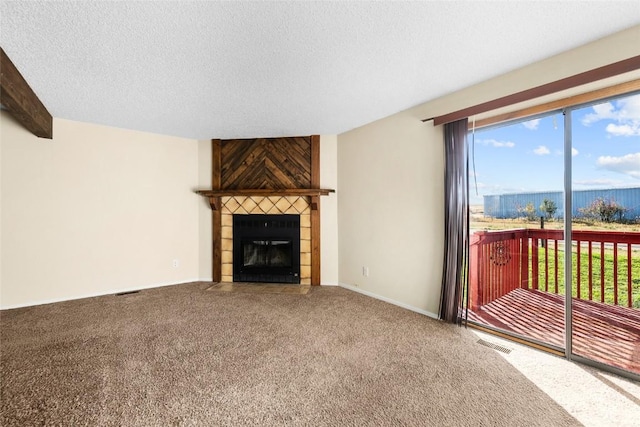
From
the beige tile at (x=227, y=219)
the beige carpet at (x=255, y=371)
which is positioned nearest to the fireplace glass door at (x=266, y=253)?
the beige tile at (x=227, y=219)

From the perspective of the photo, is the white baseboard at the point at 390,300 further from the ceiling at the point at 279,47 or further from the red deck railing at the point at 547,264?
the ceiling at the point at 279,47

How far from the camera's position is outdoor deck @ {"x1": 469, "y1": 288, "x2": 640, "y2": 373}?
201 cm

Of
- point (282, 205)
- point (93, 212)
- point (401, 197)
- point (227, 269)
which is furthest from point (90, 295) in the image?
point (401, 197)

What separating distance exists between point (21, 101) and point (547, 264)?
4819mm

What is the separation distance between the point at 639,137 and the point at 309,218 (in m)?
3.30

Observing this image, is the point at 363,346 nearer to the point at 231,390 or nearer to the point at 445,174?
the point at 231,390

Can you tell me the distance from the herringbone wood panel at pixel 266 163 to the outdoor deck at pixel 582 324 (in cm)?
287

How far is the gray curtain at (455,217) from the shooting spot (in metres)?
2.59

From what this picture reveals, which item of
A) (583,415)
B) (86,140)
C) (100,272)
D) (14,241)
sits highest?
(86,140)

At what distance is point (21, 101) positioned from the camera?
2.36 metres

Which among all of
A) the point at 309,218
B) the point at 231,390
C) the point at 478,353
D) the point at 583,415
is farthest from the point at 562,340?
the point at 309,218

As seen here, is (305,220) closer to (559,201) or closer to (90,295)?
(559,201)

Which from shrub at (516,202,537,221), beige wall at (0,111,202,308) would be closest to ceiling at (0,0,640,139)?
beige wall at (0,111,202,308)

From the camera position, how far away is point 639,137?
1854 mm
